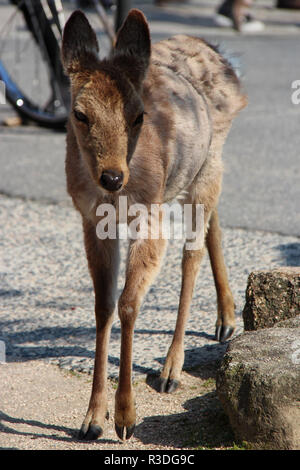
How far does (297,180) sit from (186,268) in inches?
127

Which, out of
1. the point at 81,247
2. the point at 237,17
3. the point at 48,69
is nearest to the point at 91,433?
the point at 81,247

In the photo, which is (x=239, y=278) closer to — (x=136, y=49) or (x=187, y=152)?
(x=187, y=152)

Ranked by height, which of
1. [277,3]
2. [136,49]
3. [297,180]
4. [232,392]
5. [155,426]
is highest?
[136,49]

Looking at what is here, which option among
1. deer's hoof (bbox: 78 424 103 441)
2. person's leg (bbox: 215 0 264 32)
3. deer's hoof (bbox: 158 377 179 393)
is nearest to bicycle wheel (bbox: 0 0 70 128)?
deer's hoof (bbox: 158 377 179 393)

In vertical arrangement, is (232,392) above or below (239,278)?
above

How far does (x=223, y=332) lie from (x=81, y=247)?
1817 millimetres

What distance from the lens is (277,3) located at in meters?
19.5

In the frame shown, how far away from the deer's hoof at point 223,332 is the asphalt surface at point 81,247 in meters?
0.06

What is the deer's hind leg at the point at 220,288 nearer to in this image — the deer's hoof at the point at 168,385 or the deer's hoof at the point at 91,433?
the deer's hoof at the point at 168,385

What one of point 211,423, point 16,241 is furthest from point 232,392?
point 16,241

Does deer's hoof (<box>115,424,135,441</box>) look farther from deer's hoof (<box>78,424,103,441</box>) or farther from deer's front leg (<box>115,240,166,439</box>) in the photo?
deer's hoof (<box>78,424,103,441</box>)

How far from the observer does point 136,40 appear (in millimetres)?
3445

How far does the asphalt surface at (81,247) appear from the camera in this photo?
4.68 metres

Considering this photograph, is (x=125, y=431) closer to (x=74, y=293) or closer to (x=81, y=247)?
(x=74, y=293)
